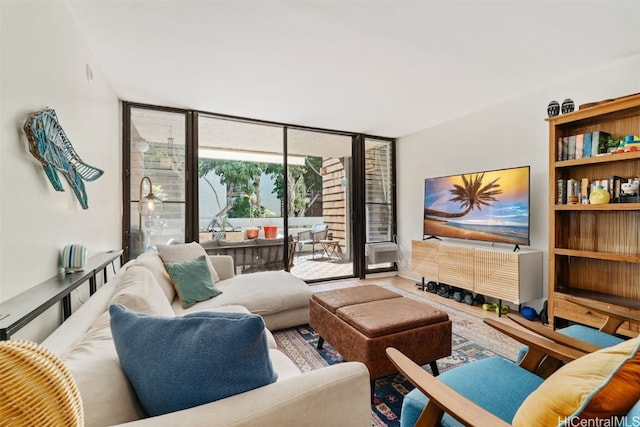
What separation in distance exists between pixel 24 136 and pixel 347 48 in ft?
6.90

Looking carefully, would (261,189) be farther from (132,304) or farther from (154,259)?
(132,304)

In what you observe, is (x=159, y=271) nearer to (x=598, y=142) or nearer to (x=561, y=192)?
(x=561, y=192)

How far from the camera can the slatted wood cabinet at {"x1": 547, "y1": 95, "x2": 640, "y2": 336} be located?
7.69 ft

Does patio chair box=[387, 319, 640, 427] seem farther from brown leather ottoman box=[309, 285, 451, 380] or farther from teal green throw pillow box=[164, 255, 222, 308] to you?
teal green throw pillow box=[164, 255, 222, 308]

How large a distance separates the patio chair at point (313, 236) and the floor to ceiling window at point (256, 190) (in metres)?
0.02

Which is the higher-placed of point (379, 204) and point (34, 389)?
point (379, 204)

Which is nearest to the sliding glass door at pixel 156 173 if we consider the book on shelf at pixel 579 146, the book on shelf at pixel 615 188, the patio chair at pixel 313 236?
the patio chair at pixel 313 236

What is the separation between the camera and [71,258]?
1.60 m

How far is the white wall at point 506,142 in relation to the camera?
2.64 m

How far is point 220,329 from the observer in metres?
0.81

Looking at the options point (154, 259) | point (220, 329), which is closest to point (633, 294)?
point (220, 329)

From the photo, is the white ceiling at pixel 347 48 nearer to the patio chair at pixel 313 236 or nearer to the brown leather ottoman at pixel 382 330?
the brown leather ottoman at pixel 382 330

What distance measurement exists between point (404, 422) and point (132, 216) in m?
3.61

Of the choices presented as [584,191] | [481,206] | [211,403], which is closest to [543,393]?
[211,403]
